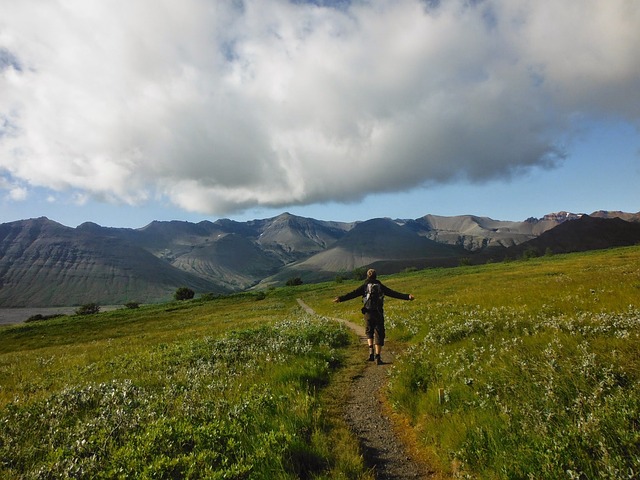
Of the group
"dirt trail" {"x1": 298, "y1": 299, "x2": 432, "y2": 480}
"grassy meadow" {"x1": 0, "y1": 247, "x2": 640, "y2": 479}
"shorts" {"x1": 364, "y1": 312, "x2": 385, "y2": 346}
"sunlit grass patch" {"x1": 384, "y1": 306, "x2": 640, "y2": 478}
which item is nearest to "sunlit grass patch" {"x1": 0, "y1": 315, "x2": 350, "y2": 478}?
"grassy meadow" {"x1": 0, "y1": 247, "x2": 640, "y2": 479}

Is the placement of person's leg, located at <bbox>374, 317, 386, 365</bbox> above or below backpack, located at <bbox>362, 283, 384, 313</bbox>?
below

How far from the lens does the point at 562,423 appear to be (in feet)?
17.1

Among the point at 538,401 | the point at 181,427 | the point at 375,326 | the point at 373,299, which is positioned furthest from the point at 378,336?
the point at 181,427

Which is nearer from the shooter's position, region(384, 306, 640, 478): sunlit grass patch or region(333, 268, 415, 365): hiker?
region(384, 306, 640, 478): sunlit grass patch

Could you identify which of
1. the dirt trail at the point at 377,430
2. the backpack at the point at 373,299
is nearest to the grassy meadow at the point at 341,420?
the dirt trail at the point at 377,430

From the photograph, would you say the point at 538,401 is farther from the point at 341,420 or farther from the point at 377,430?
the point at 341,420

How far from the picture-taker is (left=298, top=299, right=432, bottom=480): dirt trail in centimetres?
595

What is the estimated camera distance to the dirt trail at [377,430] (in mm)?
5953

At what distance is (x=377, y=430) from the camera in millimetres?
7500

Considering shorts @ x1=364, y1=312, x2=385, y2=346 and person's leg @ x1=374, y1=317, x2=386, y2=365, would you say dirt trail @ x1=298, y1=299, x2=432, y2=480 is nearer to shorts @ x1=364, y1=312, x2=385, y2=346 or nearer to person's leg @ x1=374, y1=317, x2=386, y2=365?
person's leg @ x1=374, y1=317, x2=386, y2=365

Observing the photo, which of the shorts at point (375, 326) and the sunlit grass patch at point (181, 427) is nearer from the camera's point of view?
the sunlit grass patch at point (181, 427)

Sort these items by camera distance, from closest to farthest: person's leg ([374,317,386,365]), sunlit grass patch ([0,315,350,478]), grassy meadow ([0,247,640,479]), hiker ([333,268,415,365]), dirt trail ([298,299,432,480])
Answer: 1. grassy meadow ([0,247,640,479])
2. sunlit grass patch ([0,315,350,478])
3. dirt trail ([298,299,432,480])
4. person's leg ([374,317,386,365])
5. hiker ([333,268,415,365])

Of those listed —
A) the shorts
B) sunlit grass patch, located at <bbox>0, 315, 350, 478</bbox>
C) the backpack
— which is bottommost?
sunlit grass patch, located at <bbox>0, 315, 350, 478</bbox>

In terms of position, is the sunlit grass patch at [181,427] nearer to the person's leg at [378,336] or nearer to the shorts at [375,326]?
the person's leg at [378,336]
